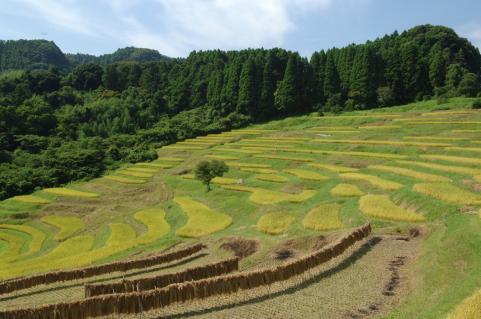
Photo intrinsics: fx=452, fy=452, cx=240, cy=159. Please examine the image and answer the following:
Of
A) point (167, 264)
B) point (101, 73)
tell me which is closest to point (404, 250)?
point (167, 264)

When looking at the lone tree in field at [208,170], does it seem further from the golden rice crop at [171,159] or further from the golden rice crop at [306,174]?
the golden rice crop at [171,159]

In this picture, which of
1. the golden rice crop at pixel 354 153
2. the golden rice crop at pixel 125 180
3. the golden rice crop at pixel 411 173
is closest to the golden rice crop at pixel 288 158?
the golden rice crop at pixel 354 153

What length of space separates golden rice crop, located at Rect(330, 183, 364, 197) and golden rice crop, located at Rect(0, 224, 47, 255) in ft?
75.1

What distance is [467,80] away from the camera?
70.5 metres

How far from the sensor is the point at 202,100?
325 feet

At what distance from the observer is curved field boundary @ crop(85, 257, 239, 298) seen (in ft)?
55.1

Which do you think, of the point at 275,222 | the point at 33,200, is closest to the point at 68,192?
the point at 33,200

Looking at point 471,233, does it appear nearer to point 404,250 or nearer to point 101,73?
point 404,250

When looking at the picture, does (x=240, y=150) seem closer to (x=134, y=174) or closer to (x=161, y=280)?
(x=134, y=174)

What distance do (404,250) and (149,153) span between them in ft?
175

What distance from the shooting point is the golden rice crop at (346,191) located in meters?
33.2

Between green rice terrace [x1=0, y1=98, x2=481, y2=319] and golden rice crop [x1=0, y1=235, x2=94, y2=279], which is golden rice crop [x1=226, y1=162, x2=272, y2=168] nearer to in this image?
green rice terrace [x1=0, y1=98, x2=481, y2=319]

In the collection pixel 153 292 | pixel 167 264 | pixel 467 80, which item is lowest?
pixel 167 264

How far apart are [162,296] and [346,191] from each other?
859 inches
